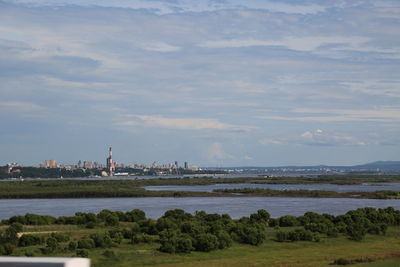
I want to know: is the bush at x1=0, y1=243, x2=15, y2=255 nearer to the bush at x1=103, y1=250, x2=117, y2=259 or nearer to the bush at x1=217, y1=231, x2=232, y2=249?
the bush at x1=103, y1=250, x2=117, y2=259

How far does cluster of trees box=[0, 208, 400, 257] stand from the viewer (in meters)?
27.1

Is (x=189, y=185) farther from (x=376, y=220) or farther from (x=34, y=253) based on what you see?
(x=34, y=253)

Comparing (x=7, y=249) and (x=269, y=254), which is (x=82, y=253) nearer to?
(x=7, y=249)

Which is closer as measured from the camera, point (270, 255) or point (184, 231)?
point (270, 255)

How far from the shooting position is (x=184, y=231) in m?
34.4

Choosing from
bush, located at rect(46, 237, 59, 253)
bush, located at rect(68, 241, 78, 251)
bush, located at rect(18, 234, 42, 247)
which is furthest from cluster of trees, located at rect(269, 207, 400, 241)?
bush, located at rect(18, 234, 42, 247)

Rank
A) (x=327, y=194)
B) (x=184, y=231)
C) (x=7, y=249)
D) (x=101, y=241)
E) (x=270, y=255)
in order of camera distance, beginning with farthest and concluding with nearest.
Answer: (x=327, y=194) < (x=184, y=231) < (x=101, y=241) < (x=270, y=255) < (x=7, y=249)

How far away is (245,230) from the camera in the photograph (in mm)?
31250

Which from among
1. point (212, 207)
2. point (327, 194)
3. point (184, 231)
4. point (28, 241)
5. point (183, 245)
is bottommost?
point (212, 207)

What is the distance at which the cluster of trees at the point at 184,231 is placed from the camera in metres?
27.1

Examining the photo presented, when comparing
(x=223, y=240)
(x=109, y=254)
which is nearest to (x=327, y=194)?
(x=223, y=240)

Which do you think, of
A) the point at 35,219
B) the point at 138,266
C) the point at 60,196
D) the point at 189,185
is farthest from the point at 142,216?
the point at 189,185

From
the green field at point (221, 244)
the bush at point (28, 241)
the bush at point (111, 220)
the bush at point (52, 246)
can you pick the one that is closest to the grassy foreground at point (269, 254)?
the green field at point (221, 244)

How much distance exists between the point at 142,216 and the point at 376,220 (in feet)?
58.6
